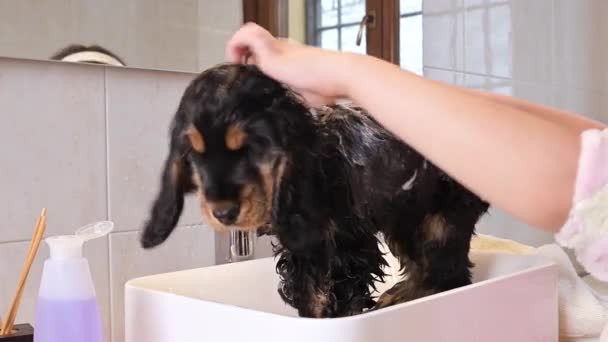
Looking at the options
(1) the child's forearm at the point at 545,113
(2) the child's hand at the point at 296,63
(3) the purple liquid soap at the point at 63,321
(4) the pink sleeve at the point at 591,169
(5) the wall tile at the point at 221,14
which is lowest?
(3) the purple liquid soap at the point at 63,321

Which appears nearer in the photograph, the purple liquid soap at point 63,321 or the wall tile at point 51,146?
the purple liquid soap at point 63,321

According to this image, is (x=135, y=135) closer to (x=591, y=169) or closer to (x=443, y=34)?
(x=591, y=169)

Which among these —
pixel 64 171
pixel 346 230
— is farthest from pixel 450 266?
pixel 64 171

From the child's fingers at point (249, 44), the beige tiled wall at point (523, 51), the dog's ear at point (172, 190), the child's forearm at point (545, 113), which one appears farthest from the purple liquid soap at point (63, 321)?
the beige tiled wall at point (523, 51)

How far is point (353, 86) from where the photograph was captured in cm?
46

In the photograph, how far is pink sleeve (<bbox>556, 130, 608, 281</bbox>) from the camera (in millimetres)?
442

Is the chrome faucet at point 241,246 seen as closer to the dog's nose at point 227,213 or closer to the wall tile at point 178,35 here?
the wall tile at point 178,35

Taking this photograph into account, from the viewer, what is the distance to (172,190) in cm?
45

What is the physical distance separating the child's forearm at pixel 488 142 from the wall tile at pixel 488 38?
34.7 inches

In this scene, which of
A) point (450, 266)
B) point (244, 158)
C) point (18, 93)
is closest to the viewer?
point (244, 158)

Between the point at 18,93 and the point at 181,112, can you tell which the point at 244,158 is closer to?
the point at 181,112

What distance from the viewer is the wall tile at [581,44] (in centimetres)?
140

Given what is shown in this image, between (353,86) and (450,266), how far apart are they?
19 cm

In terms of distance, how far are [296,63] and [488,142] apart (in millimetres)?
130
